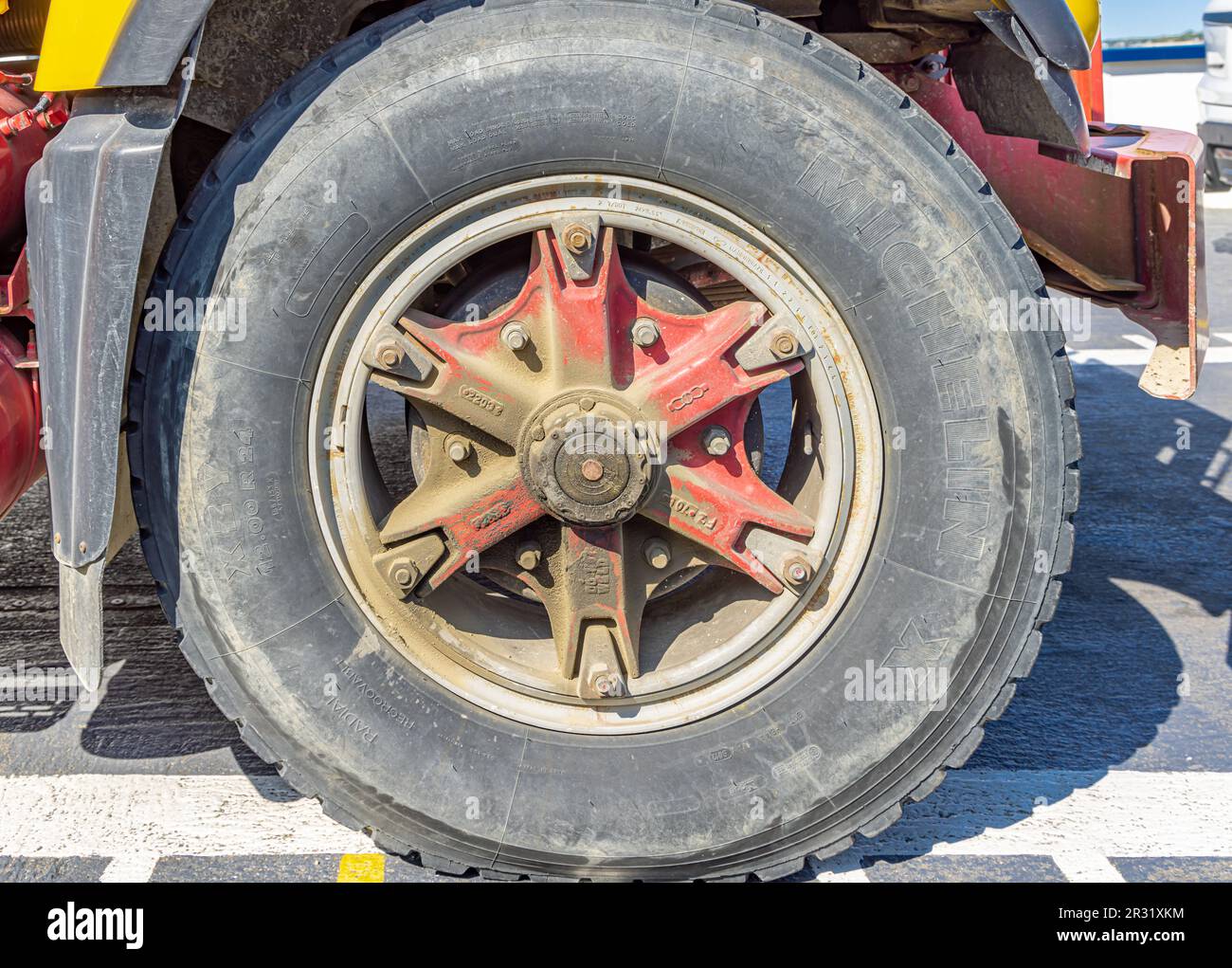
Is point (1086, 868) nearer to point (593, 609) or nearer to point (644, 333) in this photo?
point (593, 609)

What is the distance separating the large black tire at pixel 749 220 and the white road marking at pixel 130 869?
42 cm

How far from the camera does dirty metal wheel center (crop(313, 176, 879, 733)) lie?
211 cm

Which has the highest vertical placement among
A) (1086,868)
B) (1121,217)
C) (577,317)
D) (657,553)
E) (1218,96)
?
(1218,96)

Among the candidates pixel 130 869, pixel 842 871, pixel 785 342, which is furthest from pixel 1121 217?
pixel 130 869

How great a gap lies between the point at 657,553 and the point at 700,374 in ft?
1.27

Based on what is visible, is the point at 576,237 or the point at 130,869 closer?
the point at 576,237

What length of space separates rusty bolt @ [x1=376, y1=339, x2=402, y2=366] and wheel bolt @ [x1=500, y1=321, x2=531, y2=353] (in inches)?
7.7

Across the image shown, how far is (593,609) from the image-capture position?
221 centimetres

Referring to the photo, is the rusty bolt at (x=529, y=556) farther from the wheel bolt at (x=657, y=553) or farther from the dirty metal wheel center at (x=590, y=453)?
the wheel bolt at (x=657, y=553)

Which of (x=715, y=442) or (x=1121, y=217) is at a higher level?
(x=1121, y=217)

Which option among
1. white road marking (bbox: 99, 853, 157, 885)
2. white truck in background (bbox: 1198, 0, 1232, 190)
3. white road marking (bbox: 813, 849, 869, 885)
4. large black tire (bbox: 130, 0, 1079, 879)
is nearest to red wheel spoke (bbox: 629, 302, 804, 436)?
large black tire (bbox: 130, 0, 1079, 879)

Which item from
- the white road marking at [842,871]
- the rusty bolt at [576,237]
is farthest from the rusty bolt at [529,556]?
the white road marking at [842,871]

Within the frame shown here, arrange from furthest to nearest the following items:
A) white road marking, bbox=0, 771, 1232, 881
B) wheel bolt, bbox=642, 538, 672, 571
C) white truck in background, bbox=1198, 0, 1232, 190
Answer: white truck in background, bbox=1198, 0, 1232, 190 < white road marking, bbox=0, 771, 1232, 881 < wheel bolt, bbox=642, 538, 672, 571

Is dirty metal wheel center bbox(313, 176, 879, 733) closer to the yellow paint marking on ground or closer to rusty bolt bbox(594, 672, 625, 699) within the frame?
rusty bolt bbox(594, 672, 625, 699)
